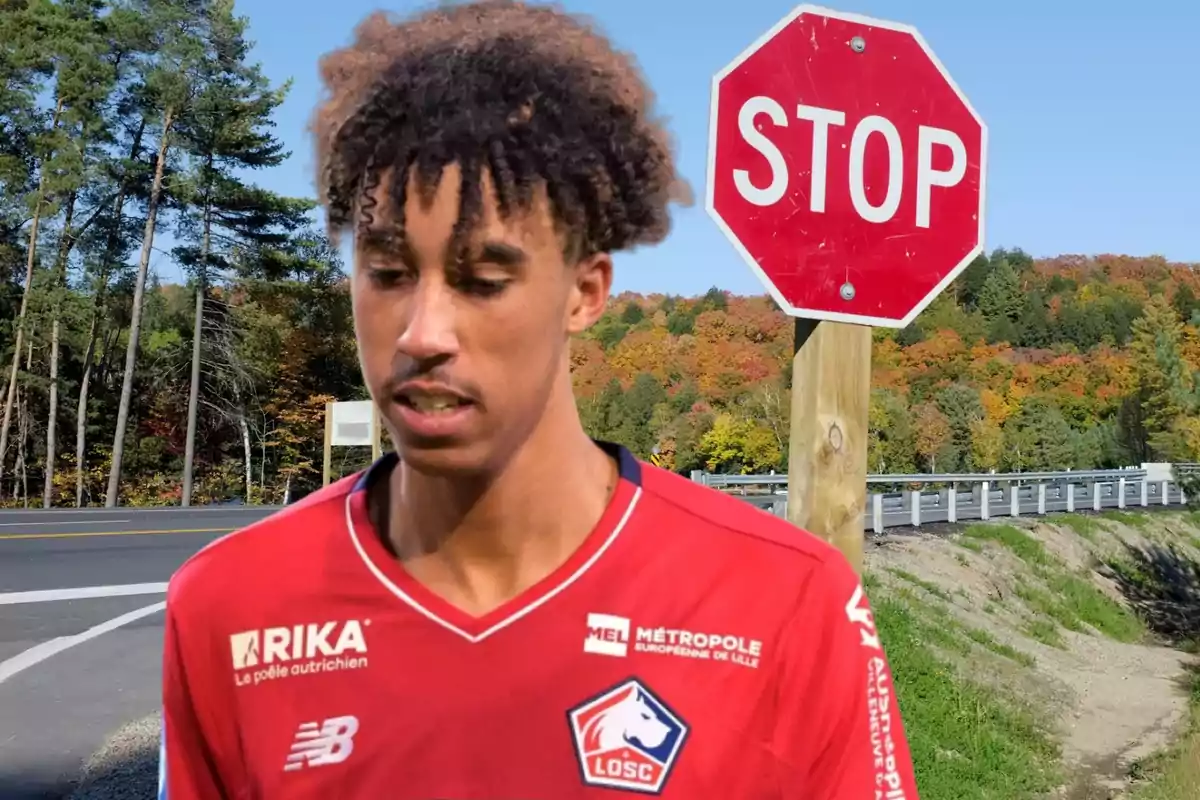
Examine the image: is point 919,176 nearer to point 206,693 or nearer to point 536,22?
point 536,22

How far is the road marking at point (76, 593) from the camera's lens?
10664 millimetres

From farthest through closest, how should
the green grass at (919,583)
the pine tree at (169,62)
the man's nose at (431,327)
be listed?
1. the pine tree at (169,62)
2. the green grass at (919,583)
3. the man's nose at (431,327)

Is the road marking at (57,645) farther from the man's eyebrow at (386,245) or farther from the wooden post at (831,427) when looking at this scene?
the man's eyebrow at (386,245)

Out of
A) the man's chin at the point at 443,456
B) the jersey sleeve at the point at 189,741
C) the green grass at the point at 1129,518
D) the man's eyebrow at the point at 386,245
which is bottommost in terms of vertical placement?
the green grass at the point at 1129,518

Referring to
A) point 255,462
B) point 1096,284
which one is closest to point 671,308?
point 255,462

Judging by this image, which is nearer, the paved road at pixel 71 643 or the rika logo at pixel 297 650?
the rika logo at pixel 297 650

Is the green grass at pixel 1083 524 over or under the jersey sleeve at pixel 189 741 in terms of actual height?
under

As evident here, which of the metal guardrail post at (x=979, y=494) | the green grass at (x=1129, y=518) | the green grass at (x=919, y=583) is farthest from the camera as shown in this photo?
the green grass at (x=1129, y=518)

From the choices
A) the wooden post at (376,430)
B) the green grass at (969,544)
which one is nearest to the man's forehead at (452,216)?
the wooden post at (376,430)

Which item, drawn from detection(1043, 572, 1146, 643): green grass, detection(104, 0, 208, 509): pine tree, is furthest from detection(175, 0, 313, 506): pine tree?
detection(1043, 572, 1146, 643): green grass

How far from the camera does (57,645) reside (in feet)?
28.3

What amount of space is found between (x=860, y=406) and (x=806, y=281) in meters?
0.33

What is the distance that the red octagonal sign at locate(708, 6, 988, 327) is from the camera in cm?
259

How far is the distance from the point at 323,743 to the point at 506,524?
0.32m
